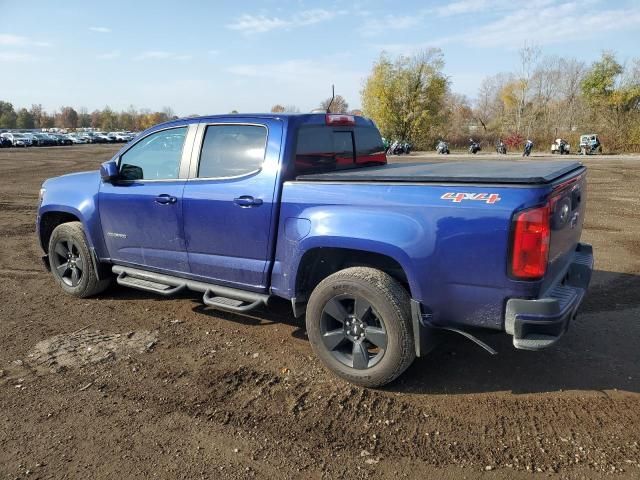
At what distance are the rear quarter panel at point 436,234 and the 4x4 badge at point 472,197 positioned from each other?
1cm

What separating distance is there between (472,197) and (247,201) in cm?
175

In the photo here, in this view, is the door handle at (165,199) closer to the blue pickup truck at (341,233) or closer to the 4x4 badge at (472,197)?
the blue pickup truck at (341,233)

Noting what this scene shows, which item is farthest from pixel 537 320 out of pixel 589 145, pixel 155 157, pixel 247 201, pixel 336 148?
pixel 589 145

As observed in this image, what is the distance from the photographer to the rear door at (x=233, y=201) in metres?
3.97

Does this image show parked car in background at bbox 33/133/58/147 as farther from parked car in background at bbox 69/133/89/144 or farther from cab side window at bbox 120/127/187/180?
cab side window at bbox 120/127/187/180

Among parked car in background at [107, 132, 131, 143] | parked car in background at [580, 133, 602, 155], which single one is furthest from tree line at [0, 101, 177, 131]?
parked car in background at [580, 133, 602, 155]

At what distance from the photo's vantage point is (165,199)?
14.8 feet

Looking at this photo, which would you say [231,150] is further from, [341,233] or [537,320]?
[537,320]

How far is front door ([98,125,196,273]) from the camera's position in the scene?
4543mm

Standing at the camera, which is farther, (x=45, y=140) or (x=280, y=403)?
(x=45, y=140)

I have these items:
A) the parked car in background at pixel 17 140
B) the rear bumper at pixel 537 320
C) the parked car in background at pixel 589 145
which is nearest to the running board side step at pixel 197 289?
the rear bumper at pixel 537 320

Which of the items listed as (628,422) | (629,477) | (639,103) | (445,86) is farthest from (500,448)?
(445,86)

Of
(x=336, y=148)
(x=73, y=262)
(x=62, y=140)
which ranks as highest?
(x=62, y=140)

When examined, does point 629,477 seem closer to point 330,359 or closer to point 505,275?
point 505,275
